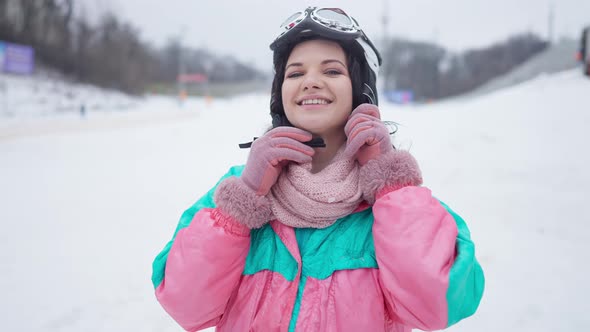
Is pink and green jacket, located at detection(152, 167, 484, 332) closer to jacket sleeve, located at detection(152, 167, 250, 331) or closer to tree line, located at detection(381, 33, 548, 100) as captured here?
jacket sleeve, located at detection(152, 167, 250, 331)

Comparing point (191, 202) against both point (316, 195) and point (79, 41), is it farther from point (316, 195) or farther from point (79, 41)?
point (79, 41)

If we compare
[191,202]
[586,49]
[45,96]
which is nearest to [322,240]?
[191,202]

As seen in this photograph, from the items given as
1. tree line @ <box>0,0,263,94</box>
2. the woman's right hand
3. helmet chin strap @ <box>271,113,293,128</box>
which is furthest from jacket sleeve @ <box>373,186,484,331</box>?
tree line @ <box>0,0,263,94</box>

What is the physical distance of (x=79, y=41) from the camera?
1029 inches

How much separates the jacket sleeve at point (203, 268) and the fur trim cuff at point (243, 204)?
0.03 meters

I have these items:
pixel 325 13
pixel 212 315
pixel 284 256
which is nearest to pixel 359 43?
pixel 325 13

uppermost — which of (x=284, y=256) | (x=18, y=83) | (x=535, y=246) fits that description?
(x=18, y=83)

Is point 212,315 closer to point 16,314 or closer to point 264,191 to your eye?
point 264,191

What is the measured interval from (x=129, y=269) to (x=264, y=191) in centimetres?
248

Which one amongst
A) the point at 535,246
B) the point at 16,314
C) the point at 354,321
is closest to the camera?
the point at 354,321

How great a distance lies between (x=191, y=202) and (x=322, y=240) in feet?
12.9

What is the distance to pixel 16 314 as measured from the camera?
8.32 feet

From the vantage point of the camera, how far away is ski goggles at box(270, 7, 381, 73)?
4.66 feet

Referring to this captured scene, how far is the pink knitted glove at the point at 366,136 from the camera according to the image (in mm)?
1266
